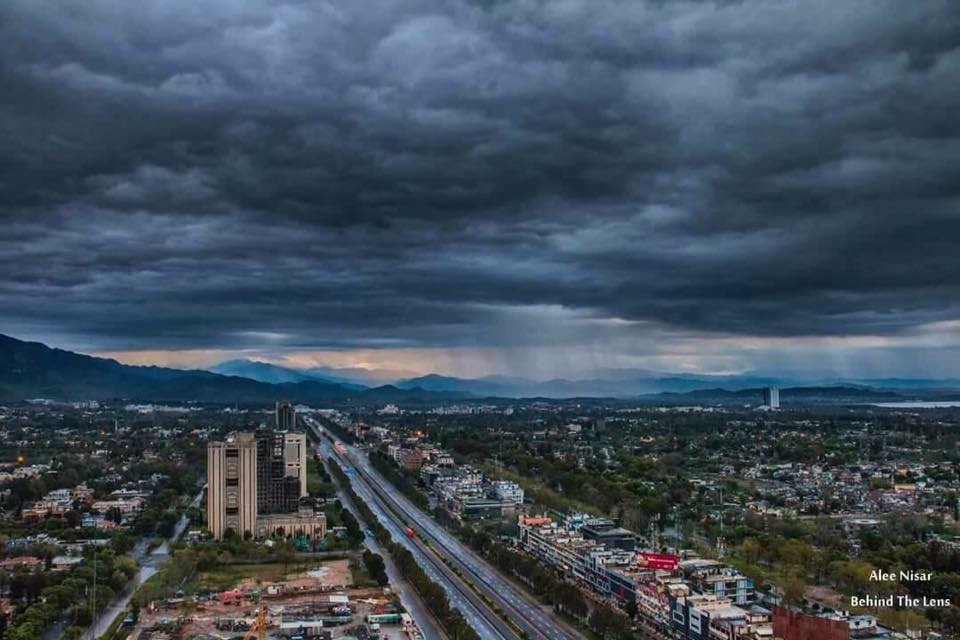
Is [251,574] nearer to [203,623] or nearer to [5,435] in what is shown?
[203,623]

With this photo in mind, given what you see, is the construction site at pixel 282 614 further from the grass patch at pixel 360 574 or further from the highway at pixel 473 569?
the highway at pixel 473 569

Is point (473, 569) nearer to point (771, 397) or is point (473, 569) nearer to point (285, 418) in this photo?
point (285, 418)

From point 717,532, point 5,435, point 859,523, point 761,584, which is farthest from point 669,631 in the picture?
point 5,435

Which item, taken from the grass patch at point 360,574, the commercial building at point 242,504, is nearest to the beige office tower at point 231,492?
the commercial building at point 242,504

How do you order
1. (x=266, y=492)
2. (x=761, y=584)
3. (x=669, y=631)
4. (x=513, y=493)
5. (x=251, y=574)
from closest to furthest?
(x=669, y=631), (x=761, y=584), (x=251, y=574), (x=266, y=492), (x=513, y=493)

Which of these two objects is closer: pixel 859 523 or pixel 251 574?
Result: pixel 251 574

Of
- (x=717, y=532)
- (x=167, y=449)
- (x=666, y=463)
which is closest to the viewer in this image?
(x=717, y=532)

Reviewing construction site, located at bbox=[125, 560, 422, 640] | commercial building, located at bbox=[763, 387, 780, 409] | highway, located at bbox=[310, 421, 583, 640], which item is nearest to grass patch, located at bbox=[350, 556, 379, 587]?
construction site, located at bbox=[125, 560, 422, 640]
